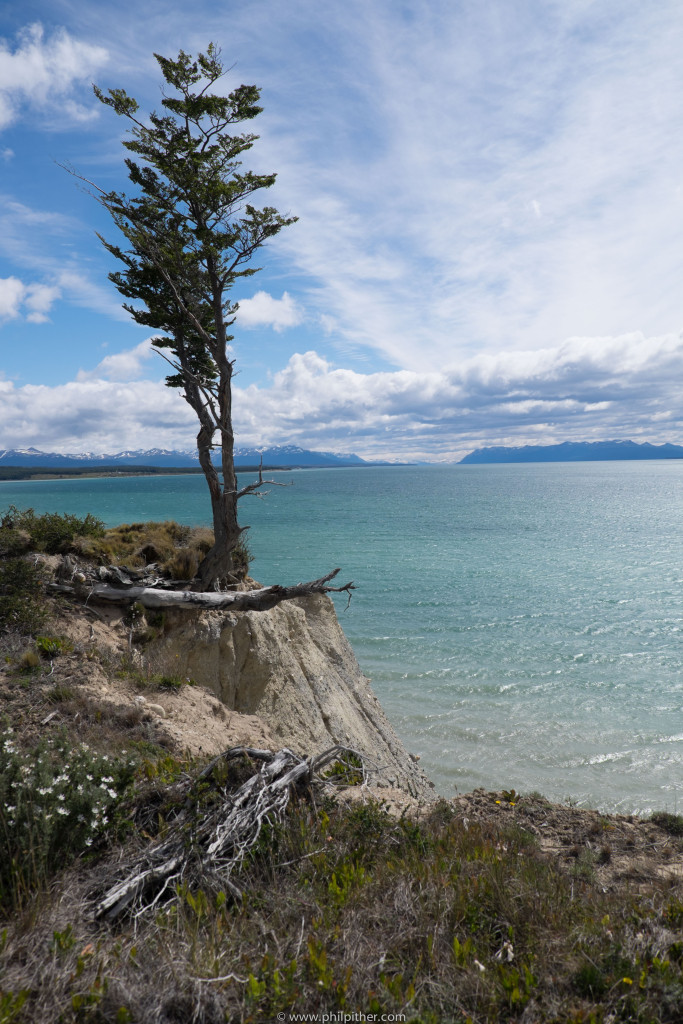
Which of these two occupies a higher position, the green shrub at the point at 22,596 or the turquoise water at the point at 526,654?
the green shrub at the point at 22,596

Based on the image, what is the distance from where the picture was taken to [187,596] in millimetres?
11656

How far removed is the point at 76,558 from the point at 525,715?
41.9 ft

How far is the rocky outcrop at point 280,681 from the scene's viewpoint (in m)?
11.0

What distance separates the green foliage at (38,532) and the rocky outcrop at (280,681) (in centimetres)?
355

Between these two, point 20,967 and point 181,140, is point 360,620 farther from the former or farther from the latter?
point 20,967

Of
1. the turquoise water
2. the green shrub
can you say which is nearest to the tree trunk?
the green shrub

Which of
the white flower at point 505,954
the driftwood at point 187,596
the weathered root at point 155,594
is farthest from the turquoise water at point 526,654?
the white flower at point 505,954

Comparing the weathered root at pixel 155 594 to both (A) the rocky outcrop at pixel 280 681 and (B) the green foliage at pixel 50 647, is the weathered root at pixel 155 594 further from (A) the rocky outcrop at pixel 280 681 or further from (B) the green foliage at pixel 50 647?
(B) the green foliage at pixel 50 647

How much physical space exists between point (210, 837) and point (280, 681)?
7152 millimetres

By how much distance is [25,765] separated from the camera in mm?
4938

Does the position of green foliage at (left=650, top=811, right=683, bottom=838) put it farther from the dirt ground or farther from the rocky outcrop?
the rocky outcrop

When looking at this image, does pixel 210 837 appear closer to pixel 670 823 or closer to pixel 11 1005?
pixel 11 1005

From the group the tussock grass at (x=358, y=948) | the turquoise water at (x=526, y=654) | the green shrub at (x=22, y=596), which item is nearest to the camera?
the tussock grass at (x=358, y=948)

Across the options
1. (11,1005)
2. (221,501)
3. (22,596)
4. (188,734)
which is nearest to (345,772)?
(188,734)
